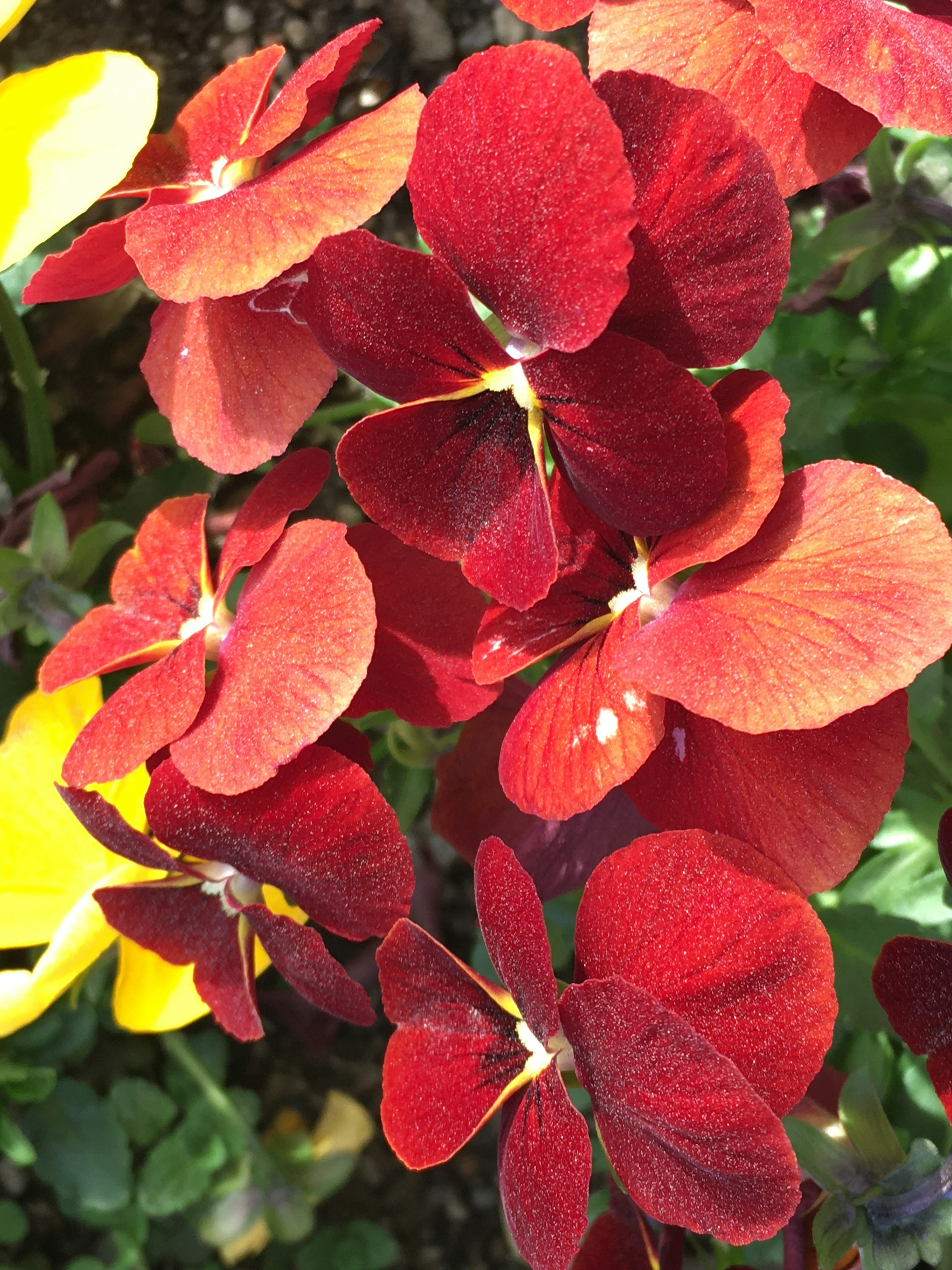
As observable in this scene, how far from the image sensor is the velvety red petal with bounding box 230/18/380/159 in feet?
1.68

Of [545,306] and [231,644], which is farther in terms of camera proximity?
[231,644]

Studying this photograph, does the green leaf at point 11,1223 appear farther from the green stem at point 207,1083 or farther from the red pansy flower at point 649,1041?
the red pansy flower at point 649,1041

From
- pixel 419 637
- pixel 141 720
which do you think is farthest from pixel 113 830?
pixel 419 637

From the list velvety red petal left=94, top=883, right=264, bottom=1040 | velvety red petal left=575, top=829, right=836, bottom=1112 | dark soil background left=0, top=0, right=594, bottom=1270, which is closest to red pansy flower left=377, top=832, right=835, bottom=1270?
velvety red petal left=575, top=829, right=836, bottom=1112

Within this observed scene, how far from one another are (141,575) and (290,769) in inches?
8.3

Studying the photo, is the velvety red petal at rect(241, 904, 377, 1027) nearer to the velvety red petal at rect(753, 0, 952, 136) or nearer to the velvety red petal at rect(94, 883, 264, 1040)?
the velvety red petal at rect(94, 883, 264, 1040)

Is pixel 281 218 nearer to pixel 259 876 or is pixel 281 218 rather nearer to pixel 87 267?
pixel 87 267

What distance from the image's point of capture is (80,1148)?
3.43 feet

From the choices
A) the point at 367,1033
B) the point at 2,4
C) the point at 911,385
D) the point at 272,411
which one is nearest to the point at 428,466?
the point at 272,411

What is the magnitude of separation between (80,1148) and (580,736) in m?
0.80

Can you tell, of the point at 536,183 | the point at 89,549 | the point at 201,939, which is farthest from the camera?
the point at 89,549

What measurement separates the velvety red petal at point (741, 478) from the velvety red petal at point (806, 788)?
77mm

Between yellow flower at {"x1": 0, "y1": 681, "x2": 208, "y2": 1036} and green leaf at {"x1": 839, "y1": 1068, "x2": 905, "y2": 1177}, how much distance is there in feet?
1.21

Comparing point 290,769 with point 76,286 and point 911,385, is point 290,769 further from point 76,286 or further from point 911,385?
point 911,385
